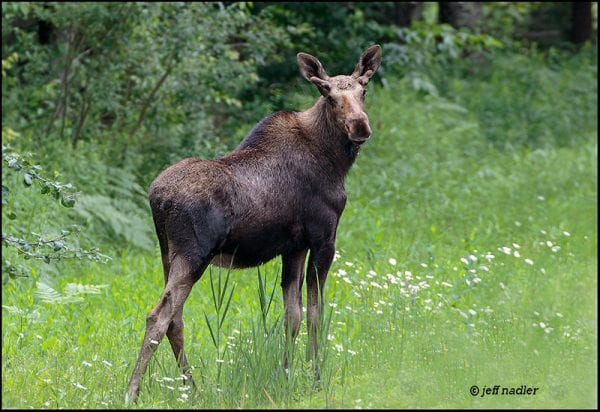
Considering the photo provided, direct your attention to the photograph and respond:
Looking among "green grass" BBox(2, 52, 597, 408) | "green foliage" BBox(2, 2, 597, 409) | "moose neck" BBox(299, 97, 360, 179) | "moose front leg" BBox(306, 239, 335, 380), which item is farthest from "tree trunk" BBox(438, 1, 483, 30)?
"moose front leg" BBox(306, 239, 335, 380)

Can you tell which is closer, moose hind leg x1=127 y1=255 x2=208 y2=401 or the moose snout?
moose hind leg x1=127 y1=255 x2=208 y2=401

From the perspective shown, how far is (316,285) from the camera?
752 cm

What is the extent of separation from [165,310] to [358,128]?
1693 millimetres

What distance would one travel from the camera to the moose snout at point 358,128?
7.09 meters

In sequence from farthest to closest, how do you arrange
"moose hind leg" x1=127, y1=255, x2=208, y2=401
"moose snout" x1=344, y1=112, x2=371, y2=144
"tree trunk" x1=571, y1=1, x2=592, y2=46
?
"tree trunk" x1=571, y1=1, x2=592, y2=46
"moose snout" x1=344, y1=112, x2=371, y2=144
"moose hind leg" x1=127, y1=255, x2=208, y2=401

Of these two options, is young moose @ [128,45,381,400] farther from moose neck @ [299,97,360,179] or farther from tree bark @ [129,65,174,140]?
tree bark @ [129,65,174,140]

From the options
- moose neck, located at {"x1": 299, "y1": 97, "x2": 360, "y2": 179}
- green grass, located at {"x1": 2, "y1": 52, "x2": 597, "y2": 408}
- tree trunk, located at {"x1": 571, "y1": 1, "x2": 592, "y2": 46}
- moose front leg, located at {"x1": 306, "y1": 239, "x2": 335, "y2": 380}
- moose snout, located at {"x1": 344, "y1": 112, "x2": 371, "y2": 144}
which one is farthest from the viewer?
tree trunk, located at {"x1": 571, "y1": 1, "x2": 592, "y2": 46}

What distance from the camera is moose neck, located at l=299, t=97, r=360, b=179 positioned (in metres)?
7.54

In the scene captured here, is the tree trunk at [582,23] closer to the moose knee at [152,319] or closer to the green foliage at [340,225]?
the green foliage at [340,225]

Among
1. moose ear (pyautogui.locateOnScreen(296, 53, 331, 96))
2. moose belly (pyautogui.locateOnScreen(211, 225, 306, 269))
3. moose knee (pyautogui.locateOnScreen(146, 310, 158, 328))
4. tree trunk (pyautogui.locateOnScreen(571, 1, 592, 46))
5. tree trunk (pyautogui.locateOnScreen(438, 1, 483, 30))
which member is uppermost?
moose ear (pyautogui.locateOnScreen(296, 53, 331, 96))

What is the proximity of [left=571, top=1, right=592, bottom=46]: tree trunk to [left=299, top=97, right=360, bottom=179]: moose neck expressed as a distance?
65.9 feet

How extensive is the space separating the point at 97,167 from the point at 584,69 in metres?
13.7

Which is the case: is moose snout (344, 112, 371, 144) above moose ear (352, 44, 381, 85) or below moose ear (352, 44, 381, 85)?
below

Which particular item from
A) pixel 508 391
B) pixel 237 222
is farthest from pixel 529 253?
pixel 237 222
